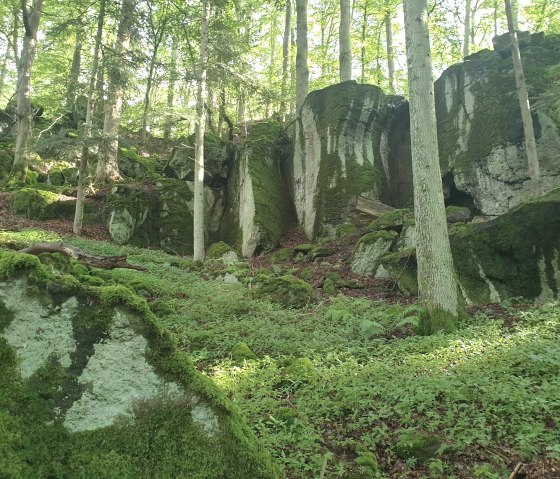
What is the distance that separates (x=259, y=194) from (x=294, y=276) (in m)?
5.41

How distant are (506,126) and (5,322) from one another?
1483cm

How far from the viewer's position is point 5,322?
2.22 metres

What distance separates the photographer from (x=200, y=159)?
13.6 meters

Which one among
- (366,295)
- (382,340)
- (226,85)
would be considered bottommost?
(382,340)

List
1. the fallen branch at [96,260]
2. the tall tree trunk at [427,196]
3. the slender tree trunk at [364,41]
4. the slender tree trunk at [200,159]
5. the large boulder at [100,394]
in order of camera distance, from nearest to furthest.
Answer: the large boulder at [100,394] → the tall tree trunk at [427,196] → the fallen branch at [96,260] → the slender tree trunk at [200,159] → the slender tree trunk at [364,41]

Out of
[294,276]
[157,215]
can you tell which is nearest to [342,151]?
[294,276]

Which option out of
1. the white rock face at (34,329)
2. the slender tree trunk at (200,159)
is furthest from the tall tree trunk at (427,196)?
the slender tree trunk at (200,159)

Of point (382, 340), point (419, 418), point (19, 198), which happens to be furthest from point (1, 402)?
point (19, 198)

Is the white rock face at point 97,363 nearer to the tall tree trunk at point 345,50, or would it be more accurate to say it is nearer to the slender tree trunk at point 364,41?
the tall tree trunk at point 345,50

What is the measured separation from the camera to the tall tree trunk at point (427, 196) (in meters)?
6.81

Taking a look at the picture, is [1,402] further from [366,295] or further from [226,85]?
[226,85]

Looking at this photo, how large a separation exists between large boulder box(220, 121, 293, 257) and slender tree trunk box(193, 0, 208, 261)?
2290 millimetres

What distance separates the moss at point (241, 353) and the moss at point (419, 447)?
2.49 meters

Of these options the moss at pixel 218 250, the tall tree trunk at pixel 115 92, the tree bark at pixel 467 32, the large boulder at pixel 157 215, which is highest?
the tree bark at pixel 467 32
